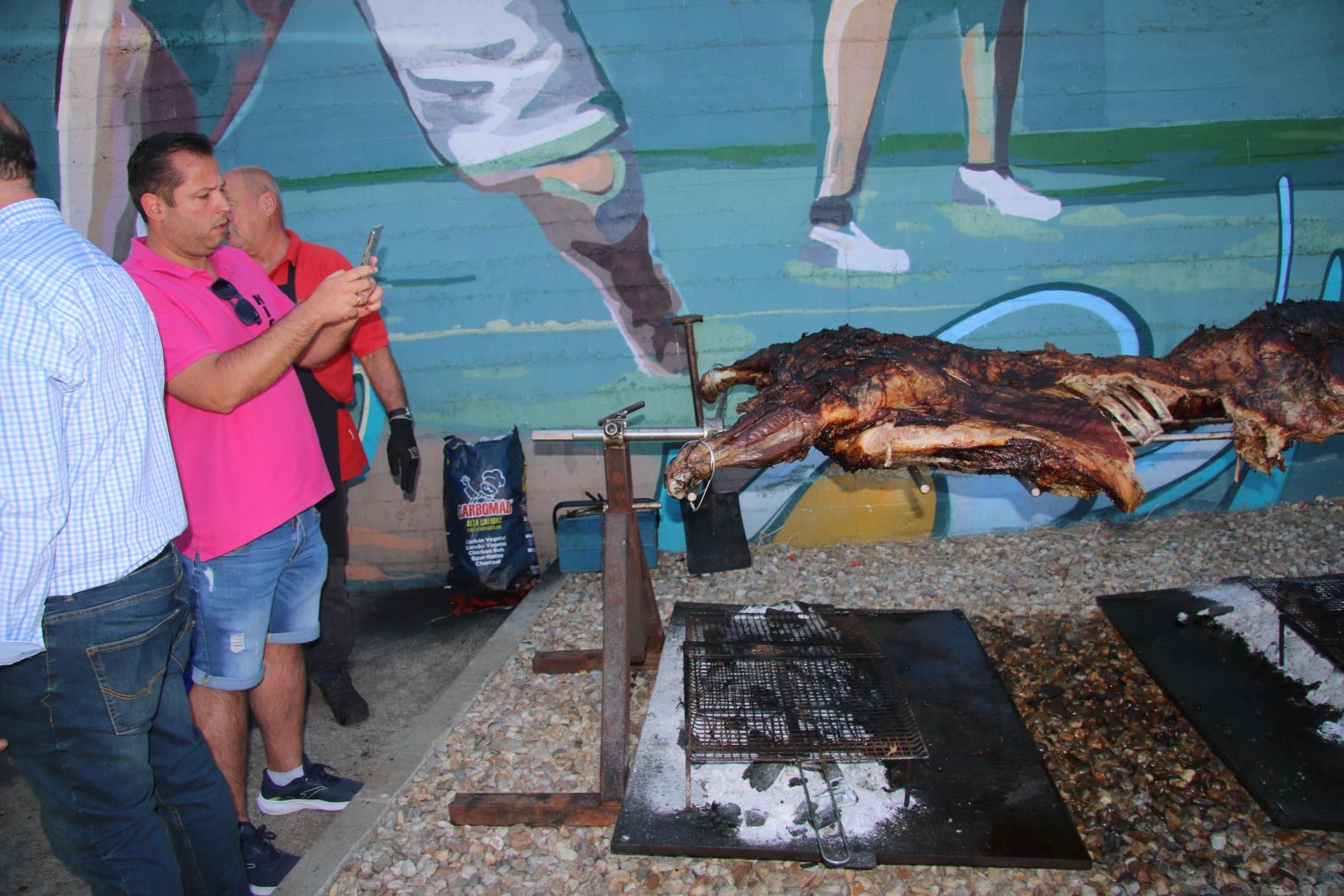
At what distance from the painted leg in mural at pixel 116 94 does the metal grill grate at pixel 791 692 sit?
4.58 metres

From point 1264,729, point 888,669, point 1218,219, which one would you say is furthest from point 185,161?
point 1218,219

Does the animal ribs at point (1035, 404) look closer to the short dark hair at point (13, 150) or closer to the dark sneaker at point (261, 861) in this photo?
the short dark hair at point (13, 150)

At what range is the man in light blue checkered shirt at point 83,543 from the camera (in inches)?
77.1

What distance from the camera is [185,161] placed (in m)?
2.70

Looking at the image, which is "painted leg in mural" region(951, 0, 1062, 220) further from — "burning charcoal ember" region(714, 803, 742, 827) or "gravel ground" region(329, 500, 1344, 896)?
"burning charcoal ember" region(714, 803, 742, 827)

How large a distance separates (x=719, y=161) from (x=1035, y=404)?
3181 mm

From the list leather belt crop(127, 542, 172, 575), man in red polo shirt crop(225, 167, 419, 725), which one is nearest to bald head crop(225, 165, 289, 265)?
man in red polo shirt crop(225, 167, 419, 725)

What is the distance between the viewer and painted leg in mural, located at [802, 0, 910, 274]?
17.0ft

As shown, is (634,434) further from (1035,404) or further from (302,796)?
(302,796)

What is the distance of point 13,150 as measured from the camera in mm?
2080

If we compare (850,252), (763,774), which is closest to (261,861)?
(763,774)

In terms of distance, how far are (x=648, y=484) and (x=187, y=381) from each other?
3.58 m

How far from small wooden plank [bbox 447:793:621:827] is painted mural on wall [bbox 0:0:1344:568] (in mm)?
2872

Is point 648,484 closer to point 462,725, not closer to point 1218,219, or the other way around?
point 462,725
